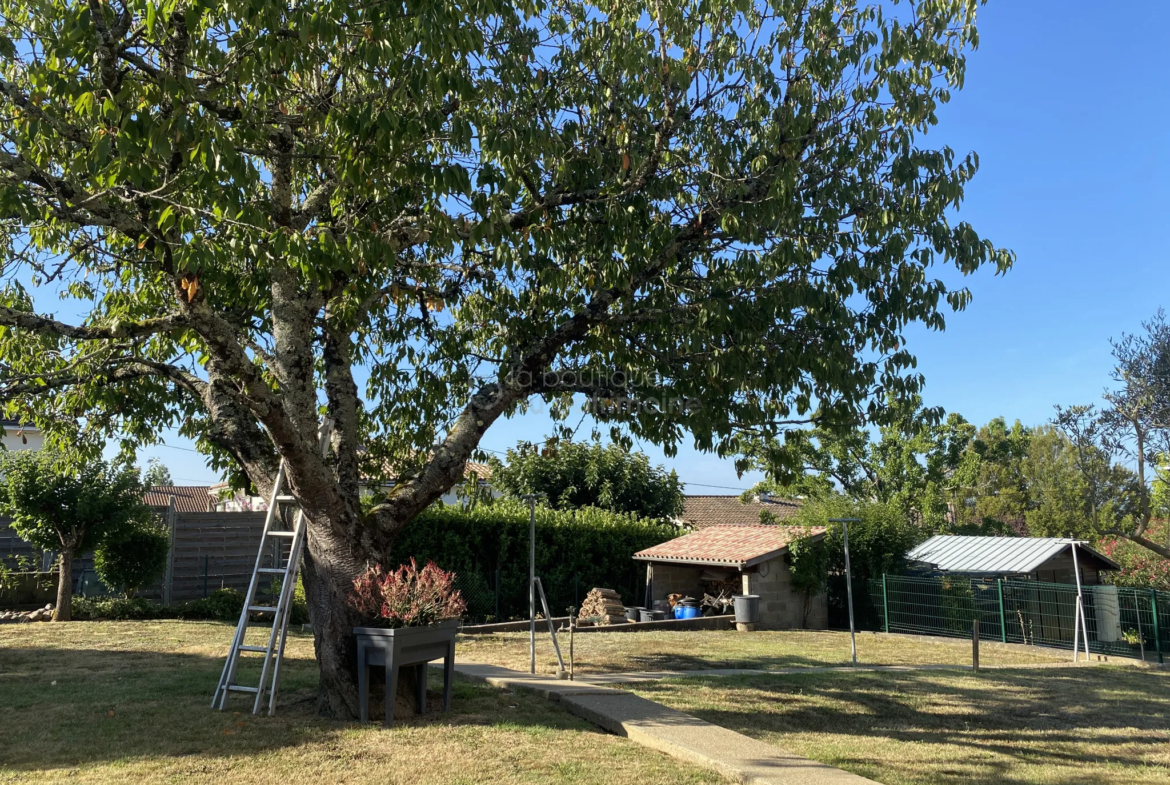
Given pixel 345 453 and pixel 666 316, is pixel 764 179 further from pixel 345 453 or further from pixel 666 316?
pixel 345 453

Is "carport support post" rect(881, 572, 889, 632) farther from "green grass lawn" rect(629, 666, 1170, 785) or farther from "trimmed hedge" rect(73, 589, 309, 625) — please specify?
"trimmed hedge" rect(73, 589, 309, 625)

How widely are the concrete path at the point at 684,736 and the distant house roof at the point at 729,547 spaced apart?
487 inches

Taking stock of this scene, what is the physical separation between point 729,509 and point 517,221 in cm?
4167

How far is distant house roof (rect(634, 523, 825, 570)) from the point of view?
22562mm

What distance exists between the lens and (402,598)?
8445 millimetres

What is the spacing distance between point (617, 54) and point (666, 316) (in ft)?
8.78

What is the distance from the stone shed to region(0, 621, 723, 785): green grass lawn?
1302 centimetres

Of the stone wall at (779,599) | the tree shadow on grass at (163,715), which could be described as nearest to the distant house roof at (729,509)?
the stone wall at (779,599)

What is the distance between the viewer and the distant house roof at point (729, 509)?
45.2 meters

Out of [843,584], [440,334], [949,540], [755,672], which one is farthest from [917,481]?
[440,334]

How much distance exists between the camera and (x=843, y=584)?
24.2 m

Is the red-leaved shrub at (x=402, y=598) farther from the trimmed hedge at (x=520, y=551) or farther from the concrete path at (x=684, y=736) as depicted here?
the trimmed hedge at (x=520, y=551)

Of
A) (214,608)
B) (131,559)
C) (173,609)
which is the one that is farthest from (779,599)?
(131,559)

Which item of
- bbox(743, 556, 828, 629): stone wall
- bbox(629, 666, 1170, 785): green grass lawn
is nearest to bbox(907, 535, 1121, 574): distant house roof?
bbox(743, 556, 828, 629): stone wall
